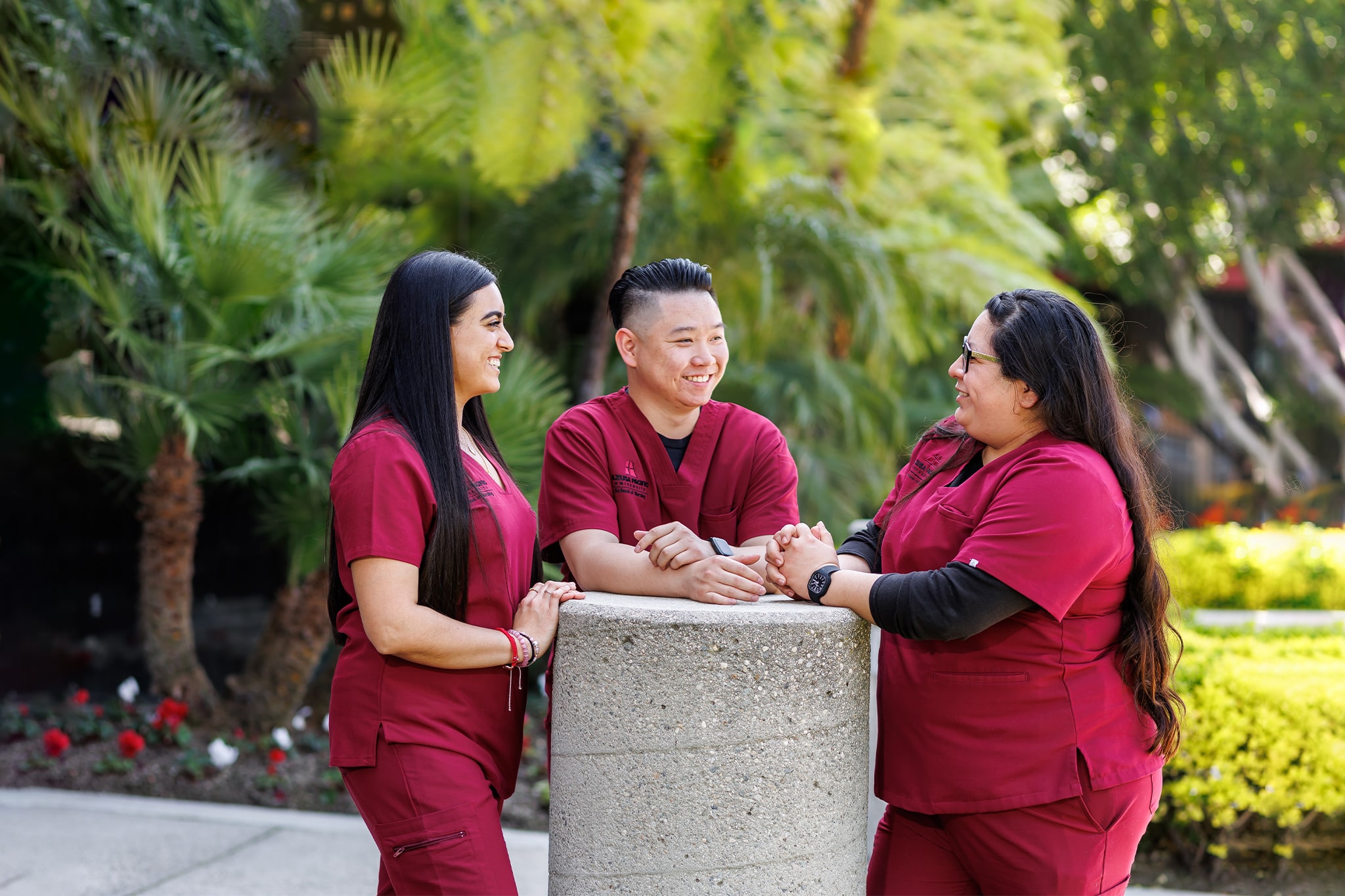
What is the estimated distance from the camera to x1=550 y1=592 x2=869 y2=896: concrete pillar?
221 centimetres

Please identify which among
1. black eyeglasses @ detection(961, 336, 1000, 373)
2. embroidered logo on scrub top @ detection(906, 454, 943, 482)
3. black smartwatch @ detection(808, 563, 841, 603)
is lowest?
black smartwatch @ detection(808, 563, 841, 603)

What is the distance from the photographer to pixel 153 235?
534cm

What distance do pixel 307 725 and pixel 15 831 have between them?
166 centimetres

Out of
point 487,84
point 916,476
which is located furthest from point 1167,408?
point 916,476

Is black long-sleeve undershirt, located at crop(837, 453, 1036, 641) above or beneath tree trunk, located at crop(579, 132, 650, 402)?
beneath

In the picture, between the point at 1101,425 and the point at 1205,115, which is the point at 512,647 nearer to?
the point at 1101,425

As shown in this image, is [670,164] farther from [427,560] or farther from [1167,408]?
[1167,408]

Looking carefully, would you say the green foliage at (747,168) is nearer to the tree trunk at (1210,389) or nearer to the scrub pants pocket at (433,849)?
the scrub pants pocket at (433,849)

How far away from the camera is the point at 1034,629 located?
85.4 inches

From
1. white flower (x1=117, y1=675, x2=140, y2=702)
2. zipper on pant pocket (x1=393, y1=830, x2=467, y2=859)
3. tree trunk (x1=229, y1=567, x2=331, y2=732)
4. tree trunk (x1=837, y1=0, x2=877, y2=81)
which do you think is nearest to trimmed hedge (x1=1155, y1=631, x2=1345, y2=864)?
zipper on pant pocket (x1=393, y1=830, x2=467, y2=859)

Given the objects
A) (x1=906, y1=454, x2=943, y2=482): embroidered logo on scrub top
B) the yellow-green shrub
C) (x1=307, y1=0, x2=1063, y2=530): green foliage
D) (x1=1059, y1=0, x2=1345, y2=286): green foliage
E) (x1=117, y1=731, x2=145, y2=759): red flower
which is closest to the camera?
(x1=906, y1=454, x2=943, y2=482): embroidered logo on scrub top

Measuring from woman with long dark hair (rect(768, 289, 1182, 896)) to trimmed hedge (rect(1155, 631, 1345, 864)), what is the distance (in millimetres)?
2211

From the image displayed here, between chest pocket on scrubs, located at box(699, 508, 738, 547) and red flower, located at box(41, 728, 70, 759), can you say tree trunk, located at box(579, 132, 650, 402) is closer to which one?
red flower, located at box(41, 728, 70, 759)

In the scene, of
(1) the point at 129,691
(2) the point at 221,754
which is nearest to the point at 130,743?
(2) the point at 221,754
